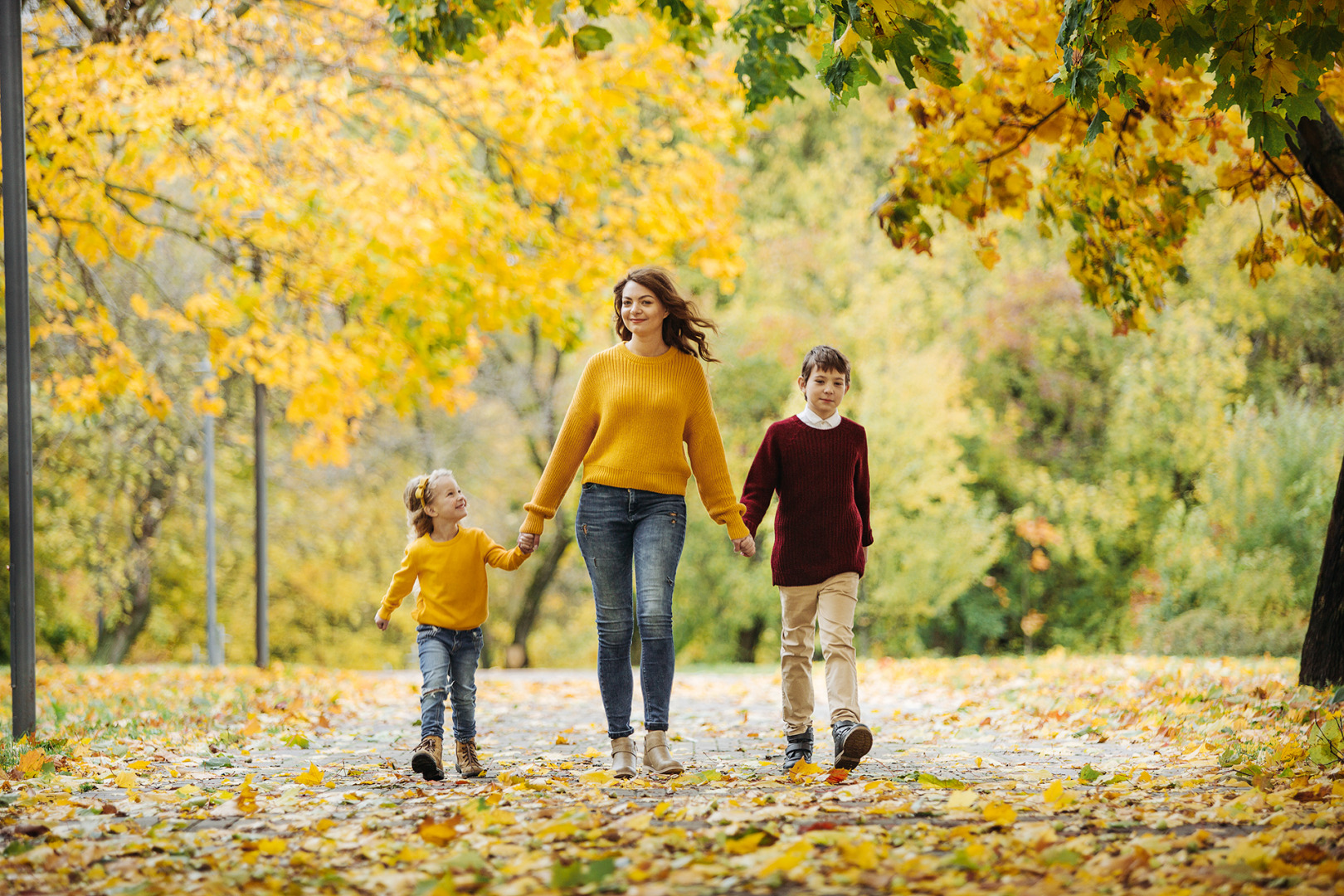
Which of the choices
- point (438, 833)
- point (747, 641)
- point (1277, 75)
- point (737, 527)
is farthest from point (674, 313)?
point (747, 641)

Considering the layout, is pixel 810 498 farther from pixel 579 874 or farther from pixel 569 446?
pixel 579 874

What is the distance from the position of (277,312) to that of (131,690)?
3.83m

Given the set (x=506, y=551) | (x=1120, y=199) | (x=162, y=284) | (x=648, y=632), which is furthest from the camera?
(x=162, y=284)

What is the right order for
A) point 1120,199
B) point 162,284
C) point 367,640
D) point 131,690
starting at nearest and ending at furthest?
point 1120,199 < point 131,690 < point 162,284 < point 367,640

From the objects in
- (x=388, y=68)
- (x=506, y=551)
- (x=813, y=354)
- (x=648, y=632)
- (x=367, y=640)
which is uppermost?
(x=388, y=68)

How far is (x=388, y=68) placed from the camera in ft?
35.3

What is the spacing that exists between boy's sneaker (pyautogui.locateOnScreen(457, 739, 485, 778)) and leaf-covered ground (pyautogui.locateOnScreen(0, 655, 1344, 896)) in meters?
0.19

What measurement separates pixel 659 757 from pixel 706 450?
1254mm

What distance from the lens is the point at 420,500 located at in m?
5.10

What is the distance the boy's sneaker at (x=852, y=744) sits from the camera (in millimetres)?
4562

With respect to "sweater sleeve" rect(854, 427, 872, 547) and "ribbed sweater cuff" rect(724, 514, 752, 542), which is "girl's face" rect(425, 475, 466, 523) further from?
"sweater sleeve" rect(854, 427, 872, 547)

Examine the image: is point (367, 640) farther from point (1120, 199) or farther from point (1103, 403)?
point (1120, 199)

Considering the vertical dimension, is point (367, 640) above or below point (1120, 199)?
below

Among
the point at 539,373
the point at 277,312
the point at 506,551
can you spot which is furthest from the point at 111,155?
the point at 539,373
